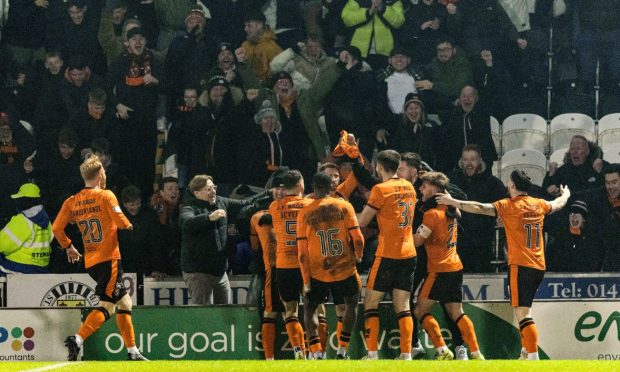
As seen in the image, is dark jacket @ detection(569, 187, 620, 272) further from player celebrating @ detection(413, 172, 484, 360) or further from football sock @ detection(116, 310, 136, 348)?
football sock @ detection(116, 310, 136, 348)

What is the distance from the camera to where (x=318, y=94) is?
15.1m

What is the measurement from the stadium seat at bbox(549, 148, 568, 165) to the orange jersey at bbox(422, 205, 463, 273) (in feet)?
13.0

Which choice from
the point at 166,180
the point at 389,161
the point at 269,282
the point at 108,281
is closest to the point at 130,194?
the point at 166,180

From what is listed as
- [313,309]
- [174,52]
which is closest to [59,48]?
[174,52]

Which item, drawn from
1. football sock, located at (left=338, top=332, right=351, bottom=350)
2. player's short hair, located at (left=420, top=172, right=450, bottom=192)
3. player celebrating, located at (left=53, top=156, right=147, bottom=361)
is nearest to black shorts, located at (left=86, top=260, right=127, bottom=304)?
player celebrating, located at (left=53, top=156, right=147, bottom=361)

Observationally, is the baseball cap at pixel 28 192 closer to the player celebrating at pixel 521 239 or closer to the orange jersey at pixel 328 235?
the orange jersey at pixel 328 235

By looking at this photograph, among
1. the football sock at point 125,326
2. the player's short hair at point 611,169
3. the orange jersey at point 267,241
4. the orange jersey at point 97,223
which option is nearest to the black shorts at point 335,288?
the orange jersey at point 267,241

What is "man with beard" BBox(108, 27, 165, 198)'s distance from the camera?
48.7ft

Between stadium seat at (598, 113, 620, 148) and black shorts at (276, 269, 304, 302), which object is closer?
black shorts at (276, 269, 304, 302)

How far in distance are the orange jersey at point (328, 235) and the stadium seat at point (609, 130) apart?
5.39 meters

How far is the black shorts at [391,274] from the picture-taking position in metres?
10.9

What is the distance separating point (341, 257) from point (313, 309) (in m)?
0.56

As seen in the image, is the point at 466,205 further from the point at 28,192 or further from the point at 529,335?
the point at 28,192

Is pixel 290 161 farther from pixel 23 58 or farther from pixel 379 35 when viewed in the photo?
pixel 23 58
